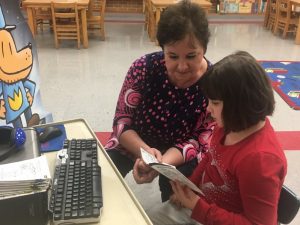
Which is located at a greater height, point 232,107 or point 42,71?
point 232,107

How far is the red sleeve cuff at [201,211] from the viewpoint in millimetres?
1124

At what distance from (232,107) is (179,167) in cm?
64

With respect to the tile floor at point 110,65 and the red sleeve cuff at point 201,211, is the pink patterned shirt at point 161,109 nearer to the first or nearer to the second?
the red sleeve cuff at point 201,211

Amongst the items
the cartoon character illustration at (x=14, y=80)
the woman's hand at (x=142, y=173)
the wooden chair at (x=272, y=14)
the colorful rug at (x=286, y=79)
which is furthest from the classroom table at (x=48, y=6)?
the woman's hand at (x=142, y=173)

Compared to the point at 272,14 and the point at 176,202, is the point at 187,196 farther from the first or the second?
the point at 272,14

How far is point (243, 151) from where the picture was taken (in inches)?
41.1

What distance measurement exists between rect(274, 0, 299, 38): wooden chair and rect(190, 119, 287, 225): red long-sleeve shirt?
531cm

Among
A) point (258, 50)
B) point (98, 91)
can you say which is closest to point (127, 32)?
point (258, 50)

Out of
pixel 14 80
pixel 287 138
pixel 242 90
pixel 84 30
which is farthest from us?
pixel 84 30

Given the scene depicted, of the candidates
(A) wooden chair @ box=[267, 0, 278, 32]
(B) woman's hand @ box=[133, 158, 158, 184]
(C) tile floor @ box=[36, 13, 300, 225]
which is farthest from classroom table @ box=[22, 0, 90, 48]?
(B) woman's hand @ box=[133, 158, 158, 184]

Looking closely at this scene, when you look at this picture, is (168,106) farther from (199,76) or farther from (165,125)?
(199,76)

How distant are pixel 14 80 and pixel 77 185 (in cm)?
62

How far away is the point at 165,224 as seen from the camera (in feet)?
4.21

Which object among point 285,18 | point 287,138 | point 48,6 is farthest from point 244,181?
point 285,18
